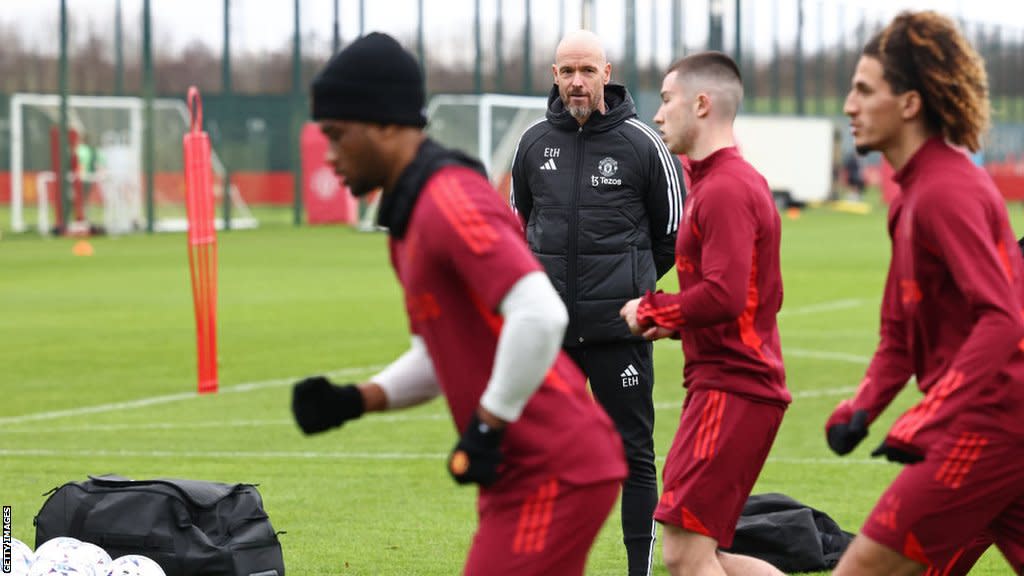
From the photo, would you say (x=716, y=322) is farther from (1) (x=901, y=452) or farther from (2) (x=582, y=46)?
(2) (x=582, y=46)

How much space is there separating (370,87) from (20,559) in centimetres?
292

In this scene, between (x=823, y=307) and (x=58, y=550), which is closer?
(x=58, y=550)

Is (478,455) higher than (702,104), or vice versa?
(702,104)

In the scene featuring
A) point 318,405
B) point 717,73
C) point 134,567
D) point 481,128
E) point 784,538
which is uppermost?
point 717,73

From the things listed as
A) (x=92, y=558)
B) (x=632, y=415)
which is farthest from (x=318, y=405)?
(x=632, y=415)

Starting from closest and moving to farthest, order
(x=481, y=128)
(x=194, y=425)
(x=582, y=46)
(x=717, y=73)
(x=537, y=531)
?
(x=537, y=531) → (x=717, y=73) → (x=582, y=46) → (x=194, y=425) → (x=481, y=128)

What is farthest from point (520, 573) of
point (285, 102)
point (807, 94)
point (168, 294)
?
point (807, 94)

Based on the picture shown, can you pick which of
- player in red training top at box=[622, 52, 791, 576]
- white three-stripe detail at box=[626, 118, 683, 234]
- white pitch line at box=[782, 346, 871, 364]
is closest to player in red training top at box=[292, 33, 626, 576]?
player in red training top at box=[622, 52, 791, 576]

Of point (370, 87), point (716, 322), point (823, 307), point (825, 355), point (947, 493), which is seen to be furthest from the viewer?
point (823, 307)

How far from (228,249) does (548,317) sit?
32.6 meters

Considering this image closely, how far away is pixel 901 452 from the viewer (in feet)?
15.9

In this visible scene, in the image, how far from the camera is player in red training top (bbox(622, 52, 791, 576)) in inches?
235

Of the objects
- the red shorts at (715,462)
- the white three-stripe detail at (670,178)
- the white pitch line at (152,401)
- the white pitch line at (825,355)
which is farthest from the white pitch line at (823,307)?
the red shorts at (715,462)

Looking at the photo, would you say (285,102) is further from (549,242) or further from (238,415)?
(549,242)
